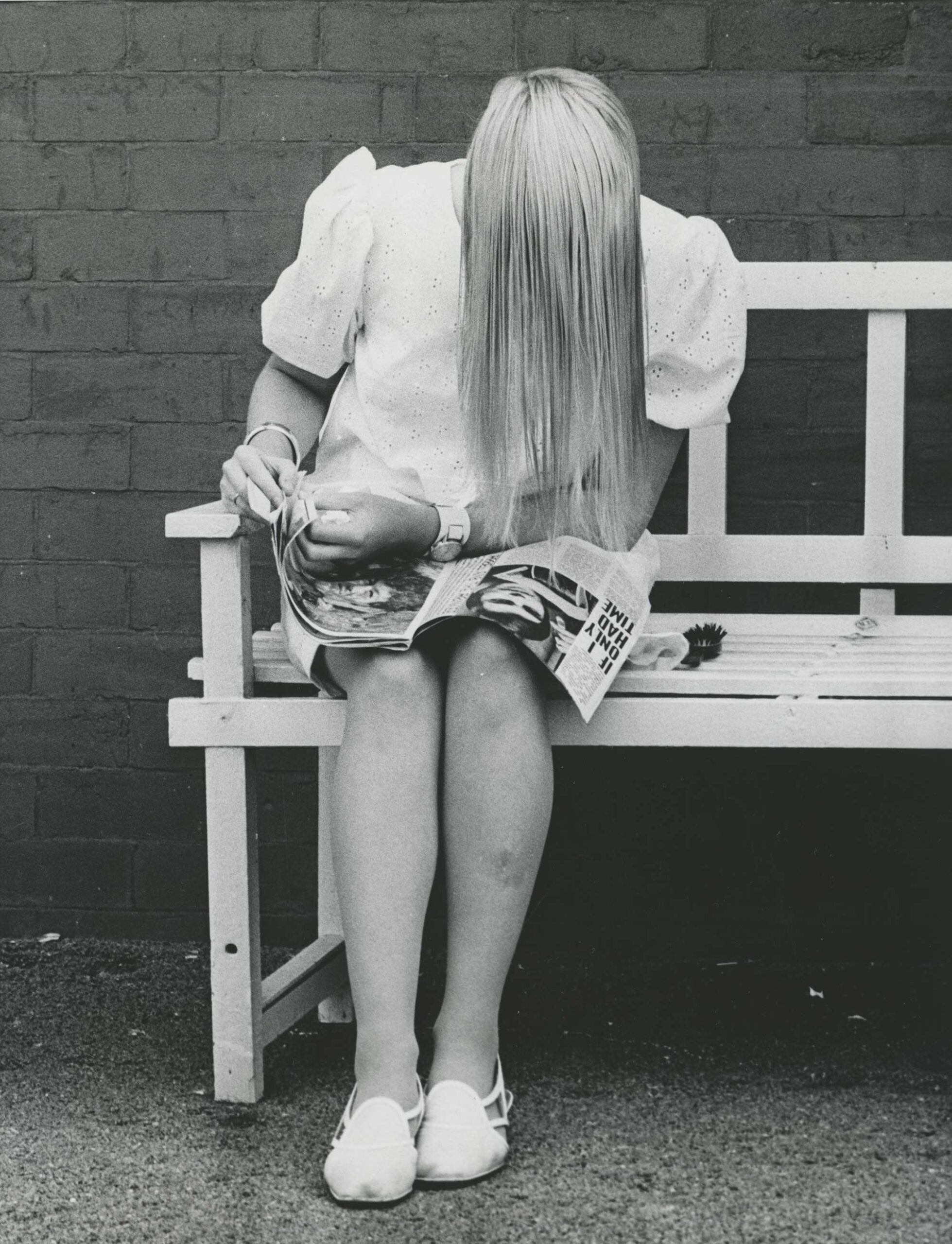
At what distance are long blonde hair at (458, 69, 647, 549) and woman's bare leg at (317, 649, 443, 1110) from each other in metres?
0.27

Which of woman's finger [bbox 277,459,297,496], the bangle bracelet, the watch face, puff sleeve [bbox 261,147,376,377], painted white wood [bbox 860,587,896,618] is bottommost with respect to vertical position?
painted white wood [bbox 860,587,896,618]

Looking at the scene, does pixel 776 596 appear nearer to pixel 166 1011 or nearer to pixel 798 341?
pixel 798 341

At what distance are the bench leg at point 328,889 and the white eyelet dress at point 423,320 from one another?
41 cm

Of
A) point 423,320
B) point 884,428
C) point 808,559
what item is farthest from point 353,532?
point 884,428

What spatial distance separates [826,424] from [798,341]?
150 mm

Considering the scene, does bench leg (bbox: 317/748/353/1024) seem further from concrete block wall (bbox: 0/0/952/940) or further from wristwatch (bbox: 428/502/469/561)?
wristwatch (bbox: 428/502/469/561)

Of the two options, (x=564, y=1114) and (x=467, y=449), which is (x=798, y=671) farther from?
(x=564, y=1114)

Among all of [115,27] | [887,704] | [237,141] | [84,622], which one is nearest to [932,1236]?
[887,704]

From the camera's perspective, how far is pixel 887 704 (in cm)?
210

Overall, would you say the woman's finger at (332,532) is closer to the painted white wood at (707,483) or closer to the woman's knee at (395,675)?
the woman's knee at (395,675)

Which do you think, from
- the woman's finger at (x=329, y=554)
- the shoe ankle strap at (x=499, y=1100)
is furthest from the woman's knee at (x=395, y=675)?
the shoe ankle strap at (x=499, y=1100)

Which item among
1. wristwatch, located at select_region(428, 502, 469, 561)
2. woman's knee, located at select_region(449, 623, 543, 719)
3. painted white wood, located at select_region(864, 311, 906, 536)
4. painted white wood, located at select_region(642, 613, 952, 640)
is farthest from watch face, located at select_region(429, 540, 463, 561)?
painted white wood, located at select_region(864, 311, 906, 536)

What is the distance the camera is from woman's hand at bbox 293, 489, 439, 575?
6.48 ft

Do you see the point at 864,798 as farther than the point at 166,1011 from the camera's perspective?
Yes
